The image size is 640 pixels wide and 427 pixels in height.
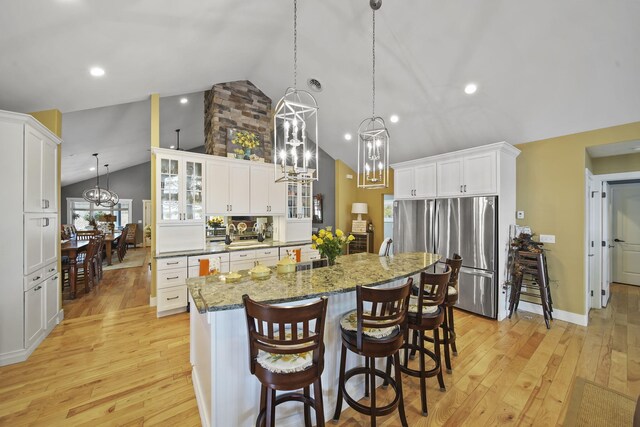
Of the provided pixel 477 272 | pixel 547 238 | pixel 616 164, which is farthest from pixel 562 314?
pixel 616 164

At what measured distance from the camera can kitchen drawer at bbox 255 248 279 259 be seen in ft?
14.6

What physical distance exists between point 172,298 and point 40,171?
6.99ft

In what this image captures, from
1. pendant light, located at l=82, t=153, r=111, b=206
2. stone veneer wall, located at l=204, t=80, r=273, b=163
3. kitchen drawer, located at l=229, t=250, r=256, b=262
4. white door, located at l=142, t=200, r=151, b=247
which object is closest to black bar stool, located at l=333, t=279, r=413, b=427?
kitchen drawer, located at l=229, t=250, r=256, b=262

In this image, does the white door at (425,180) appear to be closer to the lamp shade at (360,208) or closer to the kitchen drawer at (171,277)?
the lamp shade at (360,208)

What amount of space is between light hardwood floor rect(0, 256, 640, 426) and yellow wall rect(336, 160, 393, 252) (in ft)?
10.4

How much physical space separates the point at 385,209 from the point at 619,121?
14.0 ft

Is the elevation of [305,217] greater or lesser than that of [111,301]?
greater

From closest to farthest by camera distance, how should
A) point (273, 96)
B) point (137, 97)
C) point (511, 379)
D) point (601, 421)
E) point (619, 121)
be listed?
point (601, 421) → point (511, 379) → point (619, 121) → point (137, 97) → point (273, 96)

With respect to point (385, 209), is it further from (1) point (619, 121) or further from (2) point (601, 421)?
(2) point (601, 421)

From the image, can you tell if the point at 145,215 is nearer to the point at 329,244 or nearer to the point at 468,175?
the point at 329,244

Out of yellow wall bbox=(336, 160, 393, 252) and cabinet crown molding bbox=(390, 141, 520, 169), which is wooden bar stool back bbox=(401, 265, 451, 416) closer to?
cabinet crown molding bbox=(390, 141, 520, 169)

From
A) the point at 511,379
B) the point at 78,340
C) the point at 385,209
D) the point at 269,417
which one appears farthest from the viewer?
the point at 385,209

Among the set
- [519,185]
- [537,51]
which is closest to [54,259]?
[537,51]

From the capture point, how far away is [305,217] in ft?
17.3
